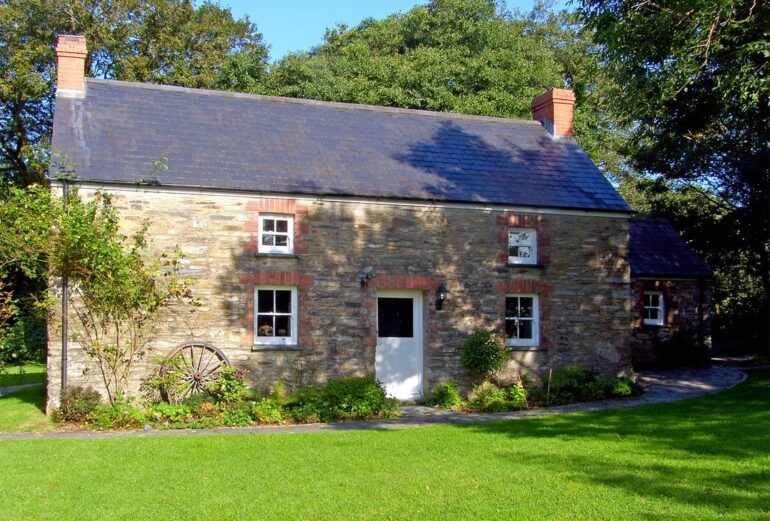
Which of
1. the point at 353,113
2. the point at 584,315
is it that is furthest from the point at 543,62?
the point at 584,315

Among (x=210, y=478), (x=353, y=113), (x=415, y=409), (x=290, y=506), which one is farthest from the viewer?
(x=353, y=113)

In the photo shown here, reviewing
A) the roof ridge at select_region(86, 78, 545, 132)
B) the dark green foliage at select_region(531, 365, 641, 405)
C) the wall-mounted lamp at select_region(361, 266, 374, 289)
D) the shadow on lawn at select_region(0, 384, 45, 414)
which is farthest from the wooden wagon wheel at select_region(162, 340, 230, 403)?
the dark green foliage at select_region(531, 365, 641, 405)

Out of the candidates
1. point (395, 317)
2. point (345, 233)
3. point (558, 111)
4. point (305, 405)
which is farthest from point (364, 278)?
point (558, 111)

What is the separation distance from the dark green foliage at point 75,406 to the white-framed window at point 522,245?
9639mm

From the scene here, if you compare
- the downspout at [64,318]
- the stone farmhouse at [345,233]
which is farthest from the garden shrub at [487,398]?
the downspout at [64,318]

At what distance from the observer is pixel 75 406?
46.0 ft

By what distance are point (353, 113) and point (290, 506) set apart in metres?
14.0

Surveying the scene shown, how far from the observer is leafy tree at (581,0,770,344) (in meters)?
14.1

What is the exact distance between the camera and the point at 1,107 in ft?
100

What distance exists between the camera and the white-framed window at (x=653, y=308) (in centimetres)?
2459

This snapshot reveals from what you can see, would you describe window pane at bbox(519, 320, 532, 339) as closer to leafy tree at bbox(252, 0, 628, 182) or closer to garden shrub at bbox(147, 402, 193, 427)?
garden shrub at bbox(147, 402, 193, 427)

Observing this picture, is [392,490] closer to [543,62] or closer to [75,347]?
[75,347]

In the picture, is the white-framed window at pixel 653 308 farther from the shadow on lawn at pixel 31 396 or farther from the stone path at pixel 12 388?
the stone path at pixel 12 388

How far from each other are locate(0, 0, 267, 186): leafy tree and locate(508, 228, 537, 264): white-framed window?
1475 centimetres
